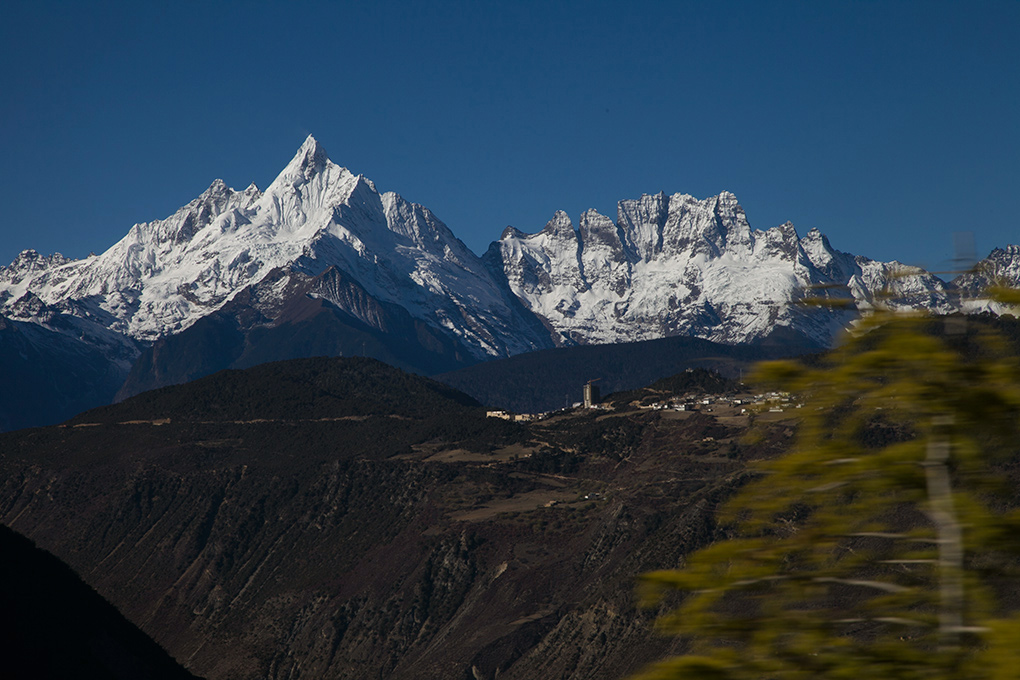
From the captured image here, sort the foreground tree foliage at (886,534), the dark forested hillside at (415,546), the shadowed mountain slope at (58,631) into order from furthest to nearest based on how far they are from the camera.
A: the dark forested hillside at (415,546) < the shadowed mountain slope at (58,631) < the foreground tree foliage at (886,534)

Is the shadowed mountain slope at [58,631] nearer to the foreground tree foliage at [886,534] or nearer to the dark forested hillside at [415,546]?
the dark forested hillside at [415,546]

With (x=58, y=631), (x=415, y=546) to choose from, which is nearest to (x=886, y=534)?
(x=58, y=631)

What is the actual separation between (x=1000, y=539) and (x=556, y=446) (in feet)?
587

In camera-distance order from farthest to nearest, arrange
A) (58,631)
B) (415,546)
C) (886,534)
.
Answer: (415,546) < (58,631) < (886,534)

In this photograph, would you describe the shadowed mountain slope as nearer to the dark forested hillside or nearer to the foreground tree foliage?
the dark forested hillside

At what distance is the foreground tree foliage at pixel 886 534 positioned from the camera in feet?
36.9

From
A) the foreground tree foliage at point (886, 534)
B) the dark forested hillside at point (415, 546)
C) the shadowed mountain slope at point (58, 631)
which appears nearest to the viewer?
the foreground tree foliage at point (886, 534)

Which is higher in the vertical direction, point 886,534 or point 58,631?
point 886,534

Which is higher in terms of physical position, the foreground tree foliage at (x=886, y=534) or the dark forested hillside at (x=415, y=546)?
the foreground tree foliage at (x=886, y=534)

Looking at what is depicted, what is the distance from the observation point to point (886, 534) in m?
11.8

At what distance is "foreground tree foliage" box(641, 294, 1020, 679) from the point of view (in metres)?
11.2

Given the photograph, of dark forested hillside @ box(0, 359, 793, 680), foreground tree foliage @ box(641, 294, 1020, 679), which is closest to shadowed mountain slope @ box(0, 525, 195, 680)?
dark forested hillside @ box(0, 359, 793, 680)

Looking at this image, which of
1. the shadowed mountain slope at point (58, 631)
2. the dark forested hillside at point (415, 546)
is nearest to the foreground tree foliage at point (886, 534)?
the shadowed mountain slope at point (58, 631)

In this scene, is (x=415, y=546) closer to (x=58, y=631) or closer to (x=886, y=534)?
(x=58, y=631)
